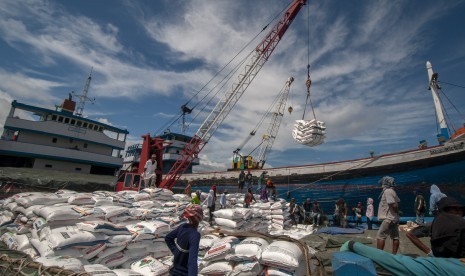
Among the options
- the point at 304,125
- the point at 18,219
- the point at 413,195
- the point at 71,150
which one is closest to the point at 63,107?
the point at 71,150

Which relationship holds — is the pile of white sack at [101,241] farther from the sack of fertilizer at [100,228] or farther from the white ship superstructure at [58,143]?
the white ship superstructure at [58,143]

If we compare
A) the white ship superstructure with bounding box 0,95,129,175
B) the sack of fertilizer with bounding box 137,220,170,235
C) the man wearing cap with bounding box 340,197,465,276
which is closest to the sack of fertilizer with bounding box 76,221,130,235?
the sack of fertilizer with bounding box 137,220,170,235

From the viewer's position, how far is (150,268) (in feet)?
15.9

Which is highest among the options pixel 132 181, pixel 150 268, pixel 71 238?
pixel 132 181

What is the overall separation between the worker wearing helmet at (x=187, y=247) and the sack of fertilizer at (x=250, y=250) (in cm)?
157

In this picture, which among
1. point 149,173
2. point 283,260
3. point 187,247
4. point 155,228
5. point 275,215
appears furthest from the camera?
point 275,215

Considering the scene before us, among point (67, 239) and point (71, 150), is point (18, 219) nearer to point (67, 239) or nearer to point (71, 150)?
point (67, 239)

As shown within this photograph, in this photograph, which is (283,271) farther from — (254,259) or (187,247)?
(187,247)

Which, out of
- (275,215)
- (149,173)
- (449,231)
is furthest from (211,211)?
(449,231)

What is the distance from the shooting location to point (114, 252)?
5.31 meters

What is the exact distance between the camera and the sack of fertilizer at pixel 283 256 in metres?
3.74

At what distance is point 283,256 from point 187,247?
1.72 metres

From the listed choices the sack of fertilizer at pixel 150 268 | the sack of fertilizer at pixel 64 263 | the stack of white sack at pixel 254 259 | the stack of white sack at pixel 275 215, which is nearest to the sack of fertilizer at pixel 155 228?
the sack of fertilizer at pixel 150 268

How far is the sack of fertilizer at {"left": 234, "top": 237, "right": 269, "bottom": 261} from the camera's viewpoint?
4141 mm
